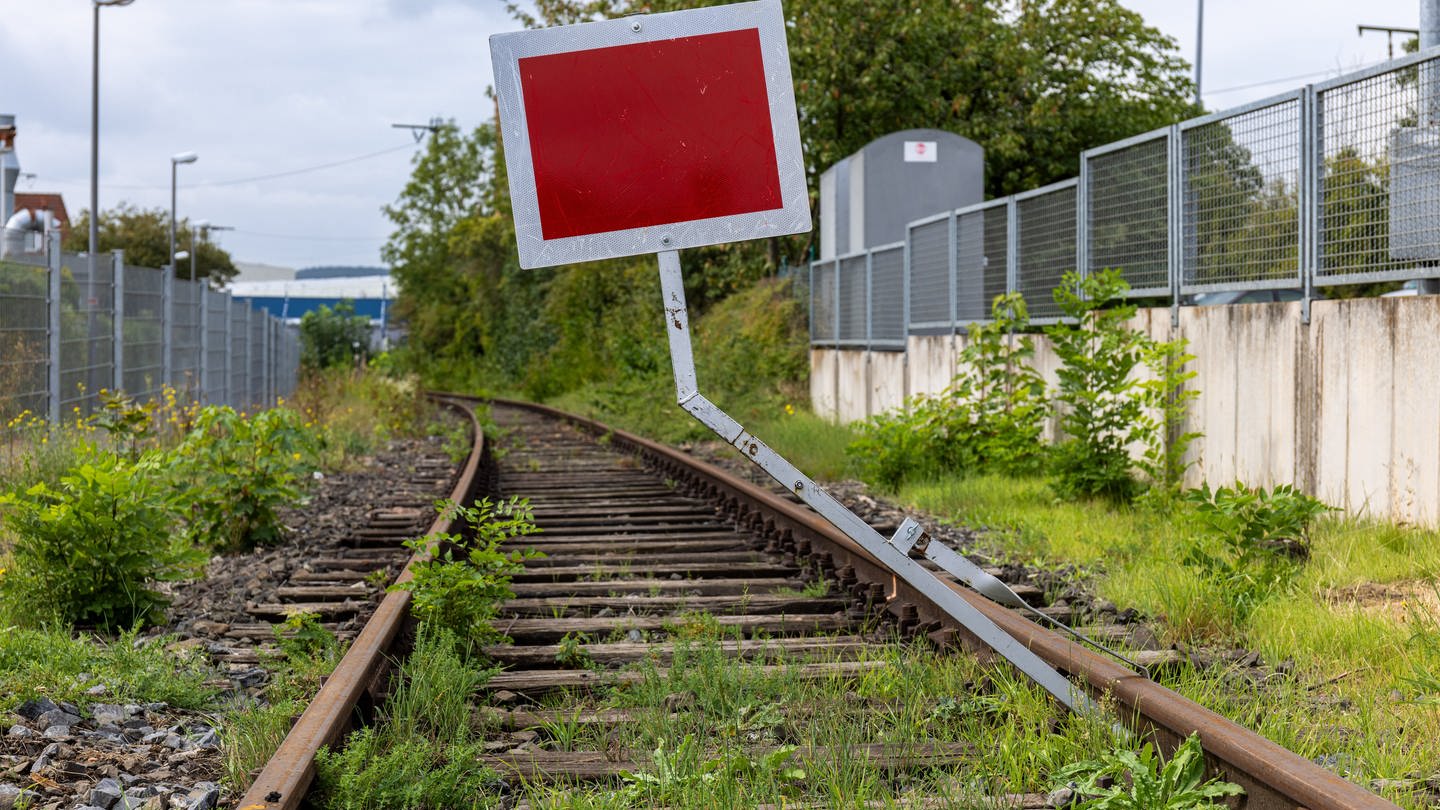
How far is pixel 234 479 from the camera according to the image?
813 cm

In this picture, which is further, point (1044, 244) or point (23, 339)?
point (23, 339)

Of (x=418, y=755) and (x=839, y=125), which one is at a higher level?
(x=839, y=125)

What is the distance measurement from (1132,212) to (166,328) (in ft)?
41.0

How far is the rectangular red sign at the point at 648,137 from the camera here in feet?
12.3

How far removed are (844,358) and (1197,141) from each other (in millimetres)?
9478

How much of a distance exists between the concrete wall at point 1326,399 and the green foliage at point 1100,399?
→ 1.37 ft

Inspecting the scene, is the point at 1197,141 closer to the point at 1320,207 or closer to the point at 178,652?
the point at 1320,207

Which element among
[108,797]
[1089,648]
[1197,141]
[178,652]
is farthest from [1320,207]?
[108,797]

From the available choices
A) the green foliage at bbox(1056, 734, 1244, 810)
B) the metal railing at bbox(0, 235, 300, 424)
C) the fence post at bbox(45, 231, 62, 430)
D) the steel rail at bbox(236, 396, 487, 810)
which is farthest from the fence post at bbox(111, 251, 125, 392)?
the green foliage at bbox(1056, 734, 1244, 810)

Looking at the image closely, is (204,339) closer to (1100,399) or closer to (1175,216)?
(1100,399)

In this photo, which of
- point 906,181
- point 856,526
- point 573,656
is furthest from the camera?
point 906,181

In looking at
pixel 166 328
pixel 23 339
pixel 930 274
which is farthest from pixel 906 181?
pixel 23 339

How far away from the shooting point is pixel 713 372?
18.0 meters

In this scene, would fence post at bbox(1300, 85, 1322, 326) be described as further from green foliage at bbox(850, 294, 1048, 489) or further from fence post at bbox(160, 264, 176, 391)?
fence post at bbox(160, 264, 176, 391)
